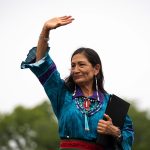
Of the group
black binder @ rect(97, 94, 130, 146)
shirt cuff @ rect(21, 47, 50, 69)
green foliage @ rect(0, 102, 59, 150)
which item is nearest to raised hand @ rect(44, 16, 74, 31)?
shirt cuff @ rect(21, 47, 50, 69)

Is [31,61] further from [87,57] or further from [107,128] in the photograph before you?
[107,128]

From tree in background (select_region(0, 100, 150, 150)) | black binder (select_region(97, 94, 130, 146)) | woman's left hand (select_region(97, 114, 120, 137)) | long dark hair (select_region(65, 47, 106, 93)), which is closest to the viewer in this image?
woman's left hand (select_region(97, 114, 120, 137))

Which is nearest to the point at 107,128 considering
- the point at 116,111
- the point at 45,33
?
the point at 116,111

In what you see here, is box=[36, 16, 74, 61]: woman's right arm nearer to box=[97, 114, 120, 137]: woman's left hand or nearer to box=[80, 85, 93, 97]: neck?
box=[80, 85, 93, 97]: neck

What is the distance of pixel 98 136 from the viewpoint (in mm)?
9633

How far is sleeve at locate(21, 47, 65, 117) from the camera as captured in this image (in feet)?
32.4

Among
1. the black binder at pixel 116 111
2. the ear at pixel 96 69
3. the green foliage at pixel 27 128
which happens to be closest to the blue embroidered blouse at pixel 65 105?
the black binder at pixel 116 111

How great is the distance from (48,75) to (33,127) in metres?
61.0

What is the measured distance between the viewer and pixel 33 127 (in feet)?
232

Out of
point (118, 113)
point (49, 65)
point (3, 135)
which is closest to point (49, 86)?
point (49, 65)

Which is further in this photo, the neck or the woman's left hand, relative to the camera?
the neck

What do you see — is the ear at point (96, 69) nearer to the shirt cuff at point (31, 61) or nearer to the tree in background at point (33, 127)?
the shirt cuff at point (31, 61)

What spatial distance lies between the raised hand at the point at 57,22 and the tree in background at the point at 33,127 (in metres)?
47.9

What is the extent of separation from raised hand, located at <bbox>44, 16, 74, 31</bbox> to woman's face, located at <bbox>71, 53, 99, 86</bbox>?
0.50 meters
